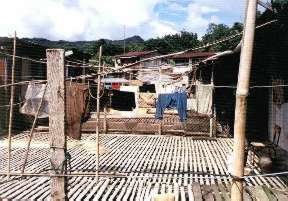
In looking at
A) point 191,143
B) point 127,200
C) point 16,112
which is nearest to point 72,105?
point 127,200

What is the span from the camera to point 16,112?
1834 cm

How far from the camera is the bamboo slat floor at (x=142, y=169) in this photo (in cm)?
841

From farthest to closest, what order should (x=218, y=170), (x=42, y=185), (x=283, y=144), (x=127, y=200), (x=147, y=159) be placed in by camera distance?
(x=283, y=144) → (x=147, y=159) → (x=218, y=170) → (x=42, y=185) → (x=127, y=200)

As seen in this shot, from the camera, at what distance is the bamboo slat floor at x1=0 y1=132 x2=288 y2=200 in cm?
841

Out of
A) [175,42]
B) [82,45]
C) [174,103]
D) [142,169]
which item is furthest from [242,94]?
[82,45]

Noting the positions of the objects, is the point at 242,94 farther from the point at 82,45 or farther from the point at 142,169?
the point at 82,45

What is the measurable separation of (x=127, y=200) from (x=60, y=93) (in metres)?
3.24

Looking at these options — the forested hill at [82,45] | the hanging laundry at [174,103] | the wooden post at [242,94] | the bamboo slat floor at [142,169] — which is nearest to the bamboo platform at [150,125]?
the hanging laundry at [174,103]

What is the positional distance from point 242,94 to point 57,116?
2.68 meters

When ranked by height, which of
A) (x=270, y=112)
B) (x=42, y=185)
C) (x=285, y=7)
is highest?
(x=285, y=7)

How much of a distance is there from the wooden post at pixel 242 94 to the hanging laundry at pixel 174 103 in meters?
12.1

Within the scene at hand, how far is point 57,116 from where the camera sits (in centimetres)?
599

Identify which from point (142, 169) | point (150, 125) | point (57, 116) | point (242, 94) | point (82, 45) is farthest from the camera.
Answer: point (82, 45)

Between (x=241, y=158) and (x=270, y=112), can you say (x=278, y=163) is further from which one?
(x=241, y=158)
